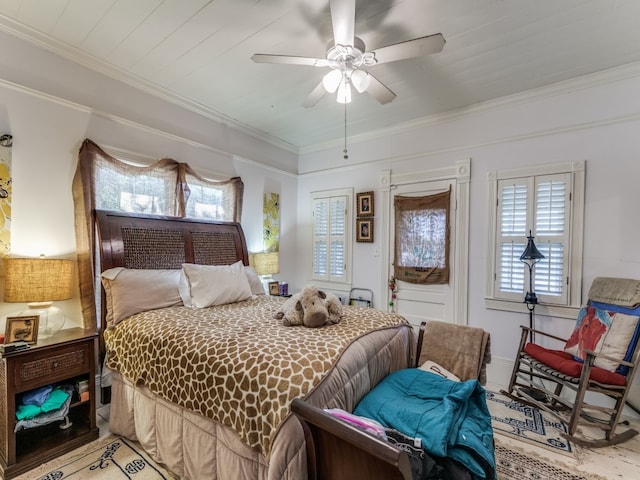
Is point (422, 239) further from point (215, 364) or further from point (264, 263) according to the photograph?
point (215, 364)

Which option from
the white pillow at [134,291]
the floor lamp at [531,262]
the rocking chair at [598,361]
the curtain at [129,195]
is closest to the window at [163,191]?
the curtain at [129,195]

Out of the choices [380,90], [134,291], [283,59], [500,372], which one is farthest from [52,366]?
[500,372]

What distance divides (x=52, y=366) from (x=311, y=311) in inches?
68.5

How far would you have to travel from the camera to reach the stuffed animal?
206 centimetres

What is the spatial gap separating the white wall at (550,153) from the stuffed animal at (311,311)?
6.57 ft

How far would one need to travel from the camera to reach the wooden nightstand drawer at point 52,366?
73.4 inches

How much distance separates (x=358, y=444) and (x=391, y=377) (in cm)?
97

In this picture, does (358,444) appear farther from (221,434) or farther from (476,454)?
(221,434)

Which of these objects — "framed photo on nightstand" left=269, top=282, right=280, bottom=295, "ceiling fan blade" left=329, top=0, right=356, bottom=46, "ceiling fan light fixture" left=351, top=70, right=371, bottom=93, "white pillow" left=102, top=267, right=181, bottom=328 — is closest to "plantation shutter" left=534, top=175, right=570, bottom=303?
"ceiling fan light fixture" left=351, top=70, right=371, bottom=93

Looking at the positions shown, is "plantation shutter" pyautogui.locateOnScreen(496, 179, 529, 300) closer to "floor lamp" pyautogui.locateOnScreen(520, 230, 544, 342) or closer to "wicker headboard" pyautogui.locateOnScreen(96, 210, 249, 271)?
"floor lamp" pyautogui.locateOnScreen(520, 230, 544, 342)

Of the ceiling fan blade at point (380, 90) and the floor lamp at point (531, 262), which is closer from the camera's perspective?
the ceiling fan blade at point (380, 90)

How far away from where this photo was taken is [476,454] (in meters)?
1.27

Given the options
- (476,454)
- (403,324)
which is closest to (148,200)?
(403,324)

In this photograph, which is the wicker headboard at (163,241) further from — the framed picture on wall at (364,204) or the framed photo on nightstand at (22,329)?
the framed picture on wall at (364,204)
